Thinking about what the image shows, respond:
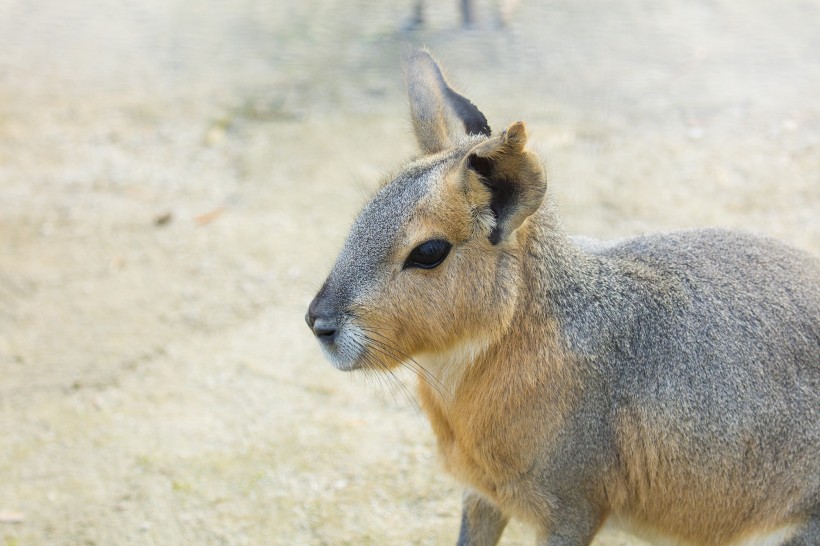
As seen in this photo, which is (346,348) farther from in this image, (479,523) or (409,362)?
(479,523)

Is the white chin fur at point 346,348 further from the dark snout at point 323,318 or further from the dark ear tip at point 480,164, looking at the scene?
the dark ear tip at point 480,164

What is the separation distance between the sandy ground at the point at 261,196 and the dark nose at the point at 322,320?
Answer: 3.24 ft

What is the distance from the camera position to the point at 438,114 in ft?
11.1

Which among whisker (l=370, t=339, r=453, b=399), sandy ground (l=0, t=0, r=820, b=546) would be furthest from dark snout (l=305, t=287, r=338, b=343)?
sandy ground (l=0, t=0, r=820, b=546)

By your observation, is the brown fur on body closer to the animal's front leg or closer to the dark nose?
the dark nose

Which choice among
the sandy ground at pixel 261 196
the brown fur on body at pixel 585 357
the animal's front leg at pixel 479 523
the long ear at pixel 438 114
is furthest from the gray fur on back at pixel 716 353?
the sandy ground at pixel 261 196

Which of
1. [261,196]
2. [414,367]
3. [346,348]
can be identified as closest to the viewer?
[346,348]

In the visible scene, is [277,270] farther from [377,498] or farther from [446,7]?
[446,7]

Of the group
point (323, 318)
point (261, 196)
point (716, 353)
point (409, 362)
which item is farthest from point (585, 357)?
point (261, 196)

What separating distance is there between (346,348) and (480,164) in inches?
28.7

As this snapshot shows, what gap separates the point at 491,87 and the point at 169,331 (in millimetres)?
3451

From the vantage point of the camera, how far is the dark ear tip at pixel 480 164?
279 centimetres

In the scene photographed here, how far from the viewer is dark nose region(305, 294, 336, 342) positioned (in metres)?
2.88

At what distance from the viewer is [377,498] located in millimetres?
4234
